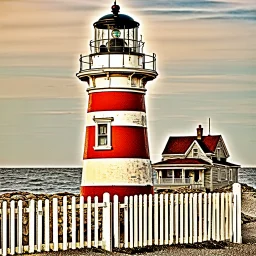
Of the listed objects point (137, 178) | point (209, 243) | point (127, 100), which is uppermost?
point (127, 100)

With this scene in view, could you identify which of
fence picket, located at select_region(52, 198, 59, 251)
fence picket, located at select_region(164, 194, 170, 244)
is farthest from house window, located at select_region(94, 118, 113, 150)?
fence picket, located at select_region(52, 198, 59, 251)

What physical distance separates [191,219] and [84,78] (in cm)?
478

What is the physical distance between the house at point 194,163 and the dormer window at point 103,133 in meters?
26.8

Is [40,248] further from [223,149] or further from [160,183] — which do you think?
[223,149]

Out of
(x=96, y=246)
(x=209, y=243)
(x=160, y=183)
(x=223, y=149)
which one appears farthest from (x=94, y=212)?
(x=223, y=149)

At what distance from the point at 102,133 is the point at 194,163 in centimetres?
2860

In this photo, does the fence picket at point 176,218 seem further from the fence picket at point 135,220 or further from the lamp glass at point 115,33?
the lamp glass at point 115,33

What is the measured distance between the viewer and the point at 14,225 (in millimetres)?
13578

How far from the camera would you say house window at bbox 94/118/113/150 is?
17.6m

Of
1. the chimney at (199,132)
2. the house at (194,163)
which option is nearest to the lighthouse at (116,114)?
the house at (194,163)

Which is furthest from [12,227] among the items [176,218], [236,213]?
[236,213]

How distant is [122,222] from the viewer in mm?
15492

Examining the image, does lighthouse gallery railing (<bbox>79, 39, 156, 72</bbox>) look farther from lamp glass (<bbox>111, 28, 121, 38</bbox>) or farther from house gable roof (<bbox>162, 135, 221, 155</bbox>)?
house gable roof (<bbox>162, 135, 221, 155</bbox>)

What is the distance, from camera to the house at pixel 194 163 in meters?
45.8
